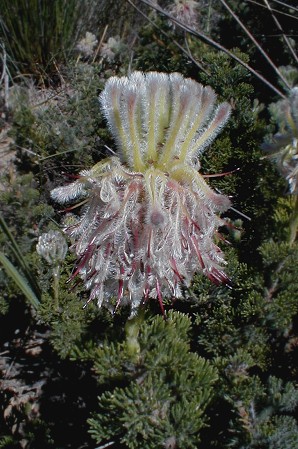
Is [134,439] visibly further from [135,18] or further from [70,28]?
[135,18]

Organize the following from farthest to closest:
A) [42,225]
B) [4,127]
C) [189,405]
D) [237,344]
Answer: [4,127]
[42,225]
[237,344]
[189,405]

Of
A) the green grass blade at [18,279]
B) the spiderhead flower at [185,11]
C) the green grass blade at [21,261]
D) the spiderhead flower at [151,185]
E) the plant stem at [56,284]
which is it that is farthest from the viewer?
the spiderhead flower at [185,11]

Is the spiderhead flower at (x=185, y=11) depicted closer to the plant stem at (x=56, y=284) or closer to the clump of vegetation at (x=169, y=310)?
the clump of vegetation at (x=169, y=310)

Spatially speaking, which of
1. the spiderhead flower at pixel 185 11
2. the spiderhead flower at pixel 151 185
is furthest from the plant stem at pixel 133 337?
the spiderhead flower at pixel 185 11

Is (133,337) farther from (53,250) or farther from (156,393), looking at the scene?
(53,250)

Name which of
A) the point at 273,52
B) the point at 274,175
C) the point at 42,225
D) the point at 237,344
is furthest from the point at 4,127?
the point at 237,344

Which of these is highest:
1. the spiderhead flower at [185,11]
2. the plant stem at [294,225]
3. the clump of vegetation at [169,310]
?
the spiderhead flower at [185,11]

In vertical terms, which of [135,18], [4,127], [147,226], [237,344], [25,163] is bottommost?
[4,127]

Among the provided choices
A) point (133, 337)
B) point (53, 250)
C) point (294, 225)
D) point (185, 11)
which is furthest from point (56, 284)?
point (185, 11)
